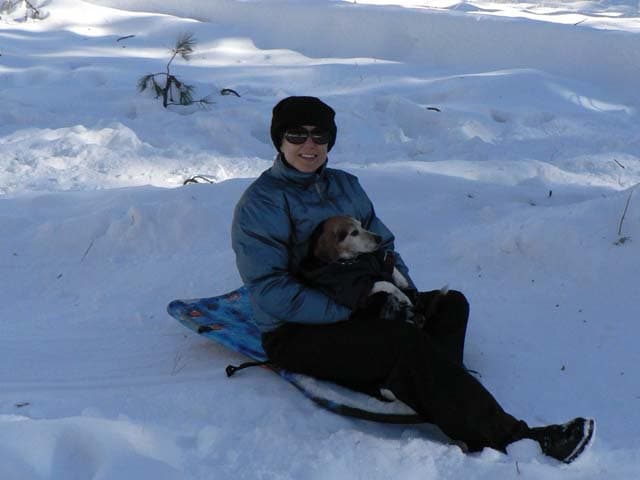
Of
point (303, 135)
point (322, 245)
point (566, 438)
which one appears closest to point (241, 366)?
point (322, 245)

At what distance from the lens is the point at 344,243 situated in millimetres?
3307

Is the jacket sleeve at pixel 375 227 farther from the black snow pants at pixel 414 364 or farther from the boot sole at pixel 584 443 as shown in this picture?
the boot sole at pixel 584 443

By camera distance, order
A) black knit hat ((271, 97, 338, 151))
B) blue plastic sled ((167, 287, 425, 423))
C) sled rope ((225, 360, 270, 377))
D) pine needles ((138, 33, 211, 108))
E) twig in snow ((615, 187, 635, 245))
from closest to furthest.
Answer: blue plastic sled ((167, 287, 425, 423)), black knit hat ((271, 97, 338, 151)), sled rope ((225, 360, 270, 377)), twig in snow ((615, 187, 635, 245)), pine needles ((138, 33, 211, 108))

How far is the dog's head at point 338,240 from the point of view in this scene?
130 inches

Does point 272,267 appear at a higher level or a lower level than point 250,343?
higher

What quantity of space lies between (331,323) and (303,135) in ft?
2.44

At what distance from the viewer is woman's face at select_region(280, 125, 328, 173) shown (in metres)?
3.31

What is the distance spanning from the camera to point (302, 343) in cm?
323

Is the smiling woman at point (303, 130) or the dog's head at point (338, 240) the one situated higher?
the smiling woman at point (303, 130)

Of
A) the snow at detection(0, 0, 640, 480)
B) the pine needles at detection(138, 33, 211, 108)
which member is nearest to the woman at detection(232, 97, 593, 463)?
the snow at detection(0, 0, 640, 480)

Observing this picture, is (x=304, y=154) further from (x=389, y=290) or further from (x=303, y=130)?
(x=389, y=290)

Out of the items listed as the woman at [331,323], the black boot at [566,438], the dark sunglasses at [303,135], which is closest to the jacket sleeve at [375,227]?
the woman at [331,323]

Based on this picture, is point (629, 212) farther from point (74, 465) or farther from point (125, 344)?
point (74, 465)

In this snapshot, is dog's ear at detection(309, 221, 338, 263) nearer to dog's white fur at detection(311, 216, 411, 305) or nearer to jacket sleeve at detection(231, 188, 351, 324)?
dog's white fur at detection(311, 216, 411, 305)
